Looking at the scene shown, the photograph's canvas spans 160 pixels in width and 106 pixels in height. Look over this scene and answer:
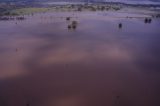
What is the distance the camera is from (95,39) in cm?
4253

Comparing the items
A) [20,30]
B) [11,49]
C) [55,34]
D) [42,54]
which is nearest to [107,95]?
[42,54]

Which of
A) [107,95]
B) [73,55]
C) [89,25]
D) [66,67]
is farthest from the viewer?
[89,25]

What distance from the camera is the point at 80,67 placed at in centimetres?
2962

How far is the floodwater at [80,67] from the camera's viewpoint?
22453 millimetres

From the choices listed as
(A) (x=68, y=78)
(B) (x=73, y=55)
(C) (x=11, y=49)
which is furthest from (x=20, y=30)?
(A) (x=68, y=78)

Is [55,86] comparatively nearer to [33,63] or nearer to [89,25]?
[33,63]

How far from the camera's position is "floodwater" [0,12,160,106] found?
73.7ft

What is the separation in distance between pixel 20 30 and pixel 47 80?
27.6 metres

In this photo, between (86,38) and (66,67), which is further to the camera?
(86,38)

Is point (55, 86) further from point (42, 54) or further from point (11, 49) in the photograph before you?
point (11, 49)

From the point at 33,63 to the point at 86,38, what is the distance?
48.8 feet

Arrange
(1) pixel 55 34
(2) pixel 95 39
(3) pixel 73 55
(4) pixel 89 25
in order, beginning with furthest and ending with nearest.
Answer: (4) pixel 89 25, (1) pixel 55 34, (2) pixel 95 39, (3) pixel 73 55

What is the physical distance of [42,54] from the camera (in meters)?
34.4

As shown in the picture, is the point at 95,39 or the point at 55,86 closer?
the point at 55,86
